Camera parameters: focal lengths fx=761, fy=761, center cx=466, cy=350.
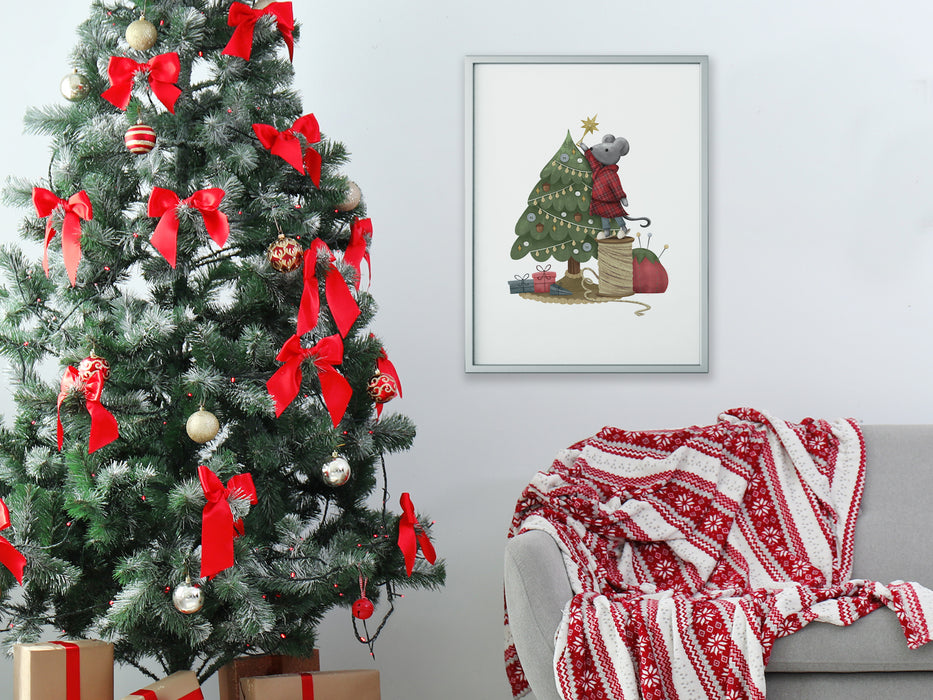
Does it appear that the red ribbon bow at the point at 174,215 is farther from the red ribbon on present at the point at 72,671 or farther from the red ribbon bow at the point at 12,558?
the red ribbon on present at the point at 72,671

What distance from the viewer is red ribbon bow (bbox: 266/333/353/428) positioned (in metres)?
1.34

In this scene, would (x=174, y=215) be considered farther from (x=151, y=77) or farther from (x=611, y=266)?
(x=611, y=266)

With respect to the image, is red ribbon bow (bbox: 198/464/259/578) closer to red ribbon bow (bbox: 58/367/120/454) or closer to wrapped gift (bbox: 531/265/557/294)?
red ribbon bow (bbox: 58/367/120/454)

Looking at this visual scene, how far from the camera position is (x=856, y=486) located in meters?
1.89

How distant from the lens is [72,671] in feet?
4.23

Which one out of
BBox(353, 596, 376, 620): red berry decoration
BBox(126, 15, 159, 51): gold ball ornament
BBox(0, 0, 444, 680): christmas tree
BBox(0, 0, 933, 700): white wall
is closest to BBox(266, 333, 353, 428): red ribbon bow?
BBox(0, 0, 444, 680): christmas tree

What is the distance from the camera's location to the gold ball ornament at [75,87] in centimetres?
142

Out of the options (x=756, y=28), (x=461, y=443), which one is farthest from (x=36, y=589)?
(x=756, y=28)

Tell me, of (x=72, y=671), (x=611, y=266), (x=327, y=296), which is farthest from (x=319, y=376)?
(x=611, y=266)

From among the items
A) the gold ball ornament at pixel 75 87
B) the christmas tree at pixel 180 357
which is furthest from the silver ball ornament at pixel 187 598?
the gold ball ornament at pixel 75 87

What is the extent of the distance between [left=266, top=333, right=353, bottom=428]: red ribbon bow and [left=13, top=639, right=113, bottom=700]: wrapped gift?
52 cm

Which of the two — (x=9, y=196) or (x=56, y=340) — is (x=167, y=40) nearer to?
(x=9, y=196)

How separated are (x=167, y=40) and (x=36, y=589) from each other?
3.37ft

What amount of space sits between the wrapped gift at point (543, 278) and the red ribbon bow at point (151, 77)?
1.18 m
